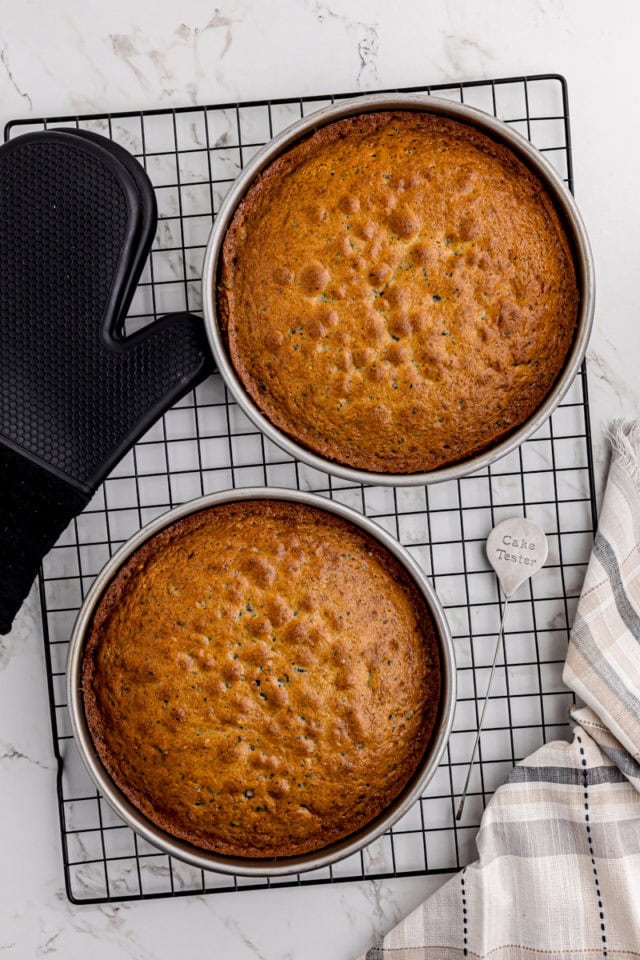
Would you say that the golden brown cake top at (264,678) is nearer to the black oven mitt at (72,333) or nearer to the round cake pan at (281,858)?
the round cake pan at (281,858)

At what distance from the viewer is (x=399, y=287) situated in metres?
1.38

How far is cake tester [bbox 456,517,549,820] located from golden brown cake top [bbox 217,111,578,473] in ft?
0.99

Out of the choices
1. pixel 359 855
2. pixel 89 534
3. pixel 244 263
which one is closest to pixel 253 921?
pixel 359 855

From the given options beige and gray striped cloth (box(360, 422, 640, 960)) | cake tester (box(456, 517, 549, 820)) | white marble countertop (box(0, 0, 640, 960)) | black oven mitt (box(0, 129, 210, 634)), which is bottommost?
beige and gray striped cloth (box(360, 422, 640, 960))

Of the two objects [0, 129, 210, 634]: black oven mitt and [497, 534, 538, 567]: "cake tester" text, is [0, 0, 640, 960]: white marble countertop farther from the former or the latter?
[497, 534, 538, 567]: "cake tester" text

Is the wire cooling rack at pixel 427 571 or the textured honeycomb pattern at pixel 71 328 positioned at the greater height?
the textured honeycomb pattern at pixel 71 328

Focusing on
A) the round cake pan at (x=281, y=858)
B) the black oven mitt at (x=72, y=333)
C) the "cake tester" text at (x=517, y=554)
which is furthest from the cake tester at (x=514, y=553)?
the black oven mitt at (x=72, y=333)

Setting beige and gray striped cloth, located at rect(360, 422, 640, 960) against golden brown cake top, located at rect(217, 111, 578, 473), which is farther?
beige and gray striped cloth, located at rect(360, 422, 640, 960)

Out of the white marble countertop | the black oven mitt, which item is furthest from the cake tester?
the black oven mitt

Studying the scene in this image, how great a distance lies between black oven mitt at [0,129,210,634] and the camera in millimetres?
1466

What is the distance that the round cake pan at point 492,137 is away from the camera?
1.40 meters

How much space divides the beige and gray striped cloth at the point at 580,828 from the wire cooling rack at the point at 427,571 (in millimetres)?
61

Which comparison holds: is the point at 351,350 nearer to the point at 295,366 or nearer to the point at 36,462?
the point at 295,366

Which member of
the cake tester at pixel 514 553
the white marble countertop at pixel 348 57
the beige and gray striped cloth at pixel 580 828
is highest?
the white marble countertop at pixel 348 57
